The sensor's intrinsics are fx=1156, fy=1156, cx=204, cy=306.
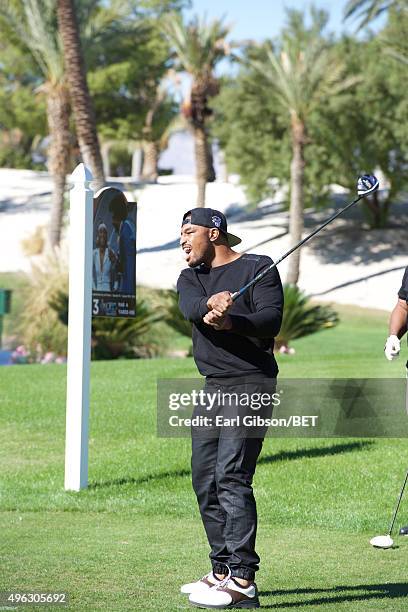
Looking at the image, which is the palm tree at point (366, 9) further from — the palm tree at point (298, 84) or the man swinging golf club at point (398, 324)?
the man swinging golf club at point (398, 324)

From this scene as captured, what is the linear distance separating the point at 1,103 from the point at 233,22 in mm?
22991

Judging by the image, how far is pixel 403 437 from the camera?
11.5 metres

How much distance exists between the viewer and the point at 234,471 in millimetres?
5281

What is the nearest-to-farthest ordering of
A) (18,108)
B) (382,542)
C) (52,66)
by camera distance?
(382,542), (52,66), (18,108)

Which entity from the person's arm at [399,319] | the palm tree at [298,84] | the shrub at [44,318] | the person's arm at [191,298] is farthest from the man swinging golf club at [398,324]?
the palm tree at [298,84]

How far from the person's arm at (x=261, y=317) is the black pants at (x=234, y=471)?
0.28m

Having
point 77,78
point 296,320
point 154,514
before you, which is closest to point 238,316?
point 154,514

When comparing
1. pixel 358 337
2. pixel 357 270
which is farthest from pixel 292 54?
pixel 358 337

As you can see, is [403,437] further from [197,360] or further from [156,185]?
[156,185]

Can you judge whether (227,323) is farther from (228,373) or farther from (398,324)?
(398,324)

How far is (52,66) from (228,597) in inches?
1284

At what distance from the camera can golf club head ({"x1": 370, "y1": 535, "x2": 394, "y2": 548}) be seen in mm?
7148

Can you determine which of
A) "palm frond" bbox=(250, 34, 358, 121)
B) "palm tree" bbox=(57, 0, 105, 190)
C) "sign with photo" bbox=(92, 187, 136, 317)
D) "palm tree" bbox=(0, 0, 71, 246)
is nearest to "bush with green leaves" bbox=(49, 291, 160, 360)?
"palm tree" bbox=(57, 0, 105, 190)

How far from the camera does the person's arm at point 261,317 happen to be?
16.8ft
